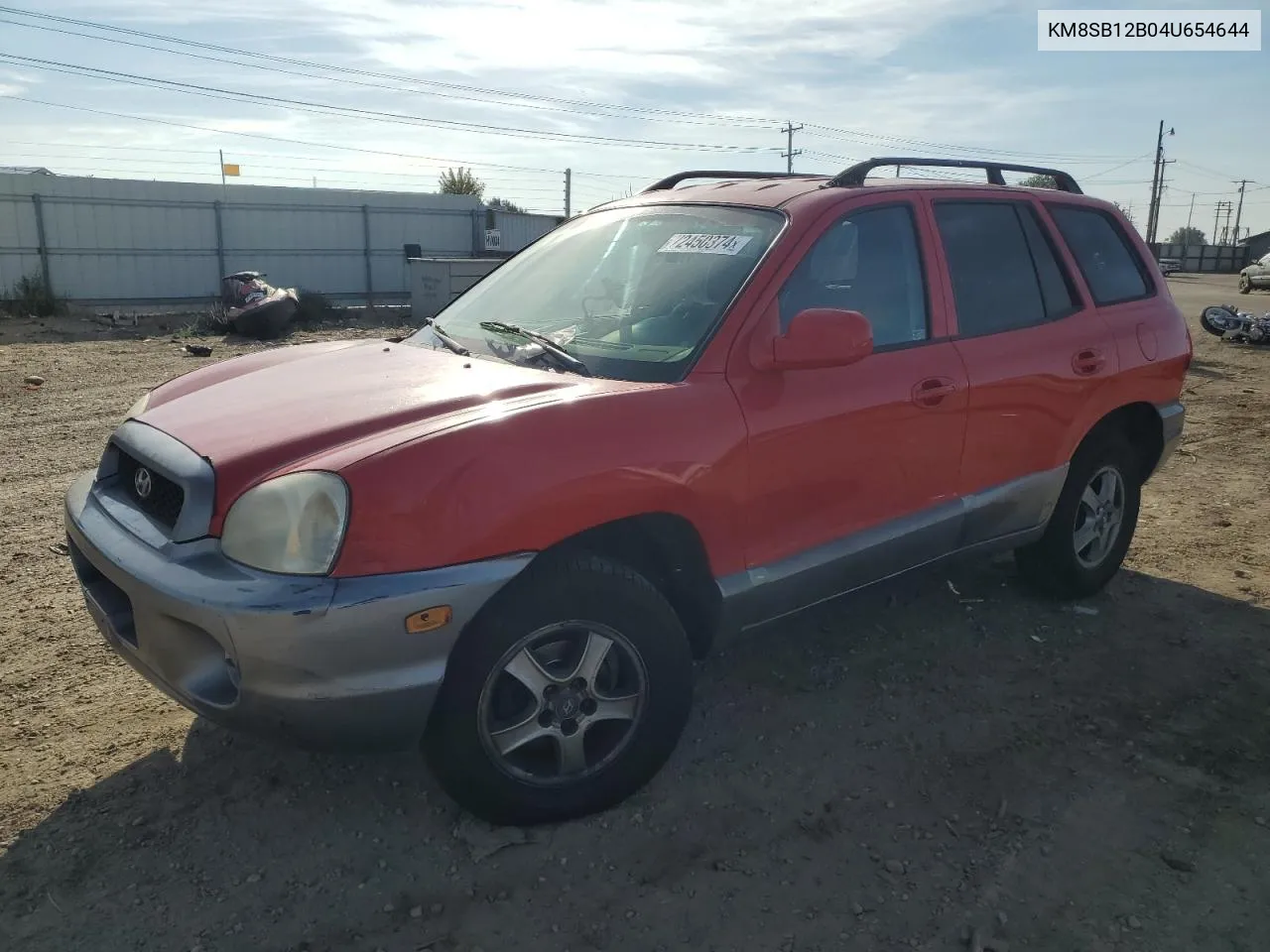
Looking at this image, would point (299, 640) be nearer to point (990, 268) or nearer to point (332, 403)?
point (332, 403)

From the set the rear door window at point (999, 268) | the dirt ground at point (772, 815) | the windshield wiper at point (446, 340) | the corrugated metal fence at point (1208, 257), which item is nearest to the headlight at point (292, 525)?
the dirt ground at point (772, 815)

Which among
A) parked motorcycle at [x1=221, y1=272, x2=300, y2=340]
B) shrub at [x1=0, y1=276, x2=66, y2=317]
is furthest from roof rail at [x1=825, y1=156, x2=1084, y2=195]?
shrub at [x1=0, y1=276, x2=66, y2=317]

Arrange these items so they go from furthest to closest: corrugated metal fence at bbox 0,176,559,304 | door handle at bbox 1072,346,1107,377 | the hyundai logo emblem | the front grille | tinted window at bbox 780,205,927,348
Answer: corrugated metal fence at bbox 0,176,559,304 < door handle at bbox 1072,346,1107,377 < tinted window at bbox 780,205,927,348 < the hyundai logo emblem < the front grille

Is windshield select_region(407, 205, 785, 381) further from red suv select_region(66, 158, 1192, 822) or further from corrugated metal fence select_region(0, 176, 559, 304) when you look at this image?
corrugated metal fence select_region(0, 176, 559, 304)

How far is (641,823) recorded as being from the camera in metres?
2.86

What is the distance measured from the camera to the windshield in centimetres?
308

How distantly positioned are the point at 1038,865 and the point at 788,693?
1139 millimetres

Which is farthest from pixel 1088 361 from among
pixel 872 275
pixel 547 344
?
pixel 547 344

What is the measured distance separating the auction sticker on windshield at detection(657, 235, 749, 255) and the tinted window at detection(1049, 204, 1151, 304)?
1933mm

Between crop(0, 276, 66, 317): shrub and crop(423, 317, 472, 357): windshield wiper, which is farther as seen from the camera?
crop(0, 276, 66, 317): shrub

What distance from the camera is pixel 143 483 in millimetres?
2812

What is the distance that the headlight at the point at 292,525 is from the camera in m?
2.32

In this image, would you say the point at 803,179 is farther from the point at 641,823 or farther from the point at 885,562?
the point at 641,823

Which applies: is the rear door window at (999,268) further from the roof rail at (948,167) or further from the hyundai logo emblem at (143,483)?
the hyundai logo emblem at (143,483)
